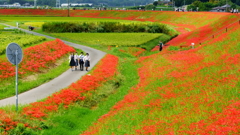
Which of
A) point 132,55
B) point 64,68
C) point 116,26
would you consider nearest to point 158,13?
point 116,26

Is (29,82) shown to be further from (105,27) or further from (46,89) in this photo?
(105,27)

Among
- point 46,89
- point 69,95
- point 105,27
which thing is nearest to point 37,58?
point 46,89

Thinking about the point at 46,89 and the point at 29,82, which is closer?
the point at 46,89

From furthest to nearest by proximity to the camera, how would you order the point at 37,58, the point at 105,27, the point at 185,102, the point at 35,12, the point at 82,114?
the point at 35,12
the point at 105,27
the point at 37,58
the point at 82,114
the point at 185,102

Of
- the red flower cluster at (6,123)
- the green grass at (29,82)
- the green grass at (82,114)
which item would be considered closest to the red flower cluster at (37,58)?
the green grass at (29,82)

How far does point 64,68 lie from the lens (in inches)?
1518

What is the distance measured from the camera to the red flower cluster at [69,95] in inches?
828

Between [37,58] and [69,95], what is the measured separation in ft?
47.9

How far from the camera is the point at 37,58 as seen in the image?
38500mm

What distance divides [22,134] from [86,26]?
216ft

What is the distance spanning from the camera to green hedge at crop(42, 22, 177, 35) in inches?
3184

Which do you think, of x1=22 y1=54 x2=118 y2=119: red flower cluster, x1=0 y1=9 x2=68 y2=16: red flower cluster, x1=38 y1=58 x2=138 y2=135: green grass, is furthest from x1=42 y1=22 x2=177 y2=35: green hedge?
x1=0 y1=9 x2=68 y2=16: red flower cluster

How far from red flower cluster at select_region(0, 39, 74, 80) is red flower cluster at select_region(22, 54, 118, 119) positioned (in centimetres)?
597

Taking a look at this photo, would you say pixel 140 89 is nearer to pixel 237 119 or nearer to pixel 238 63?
pixel 238 63
